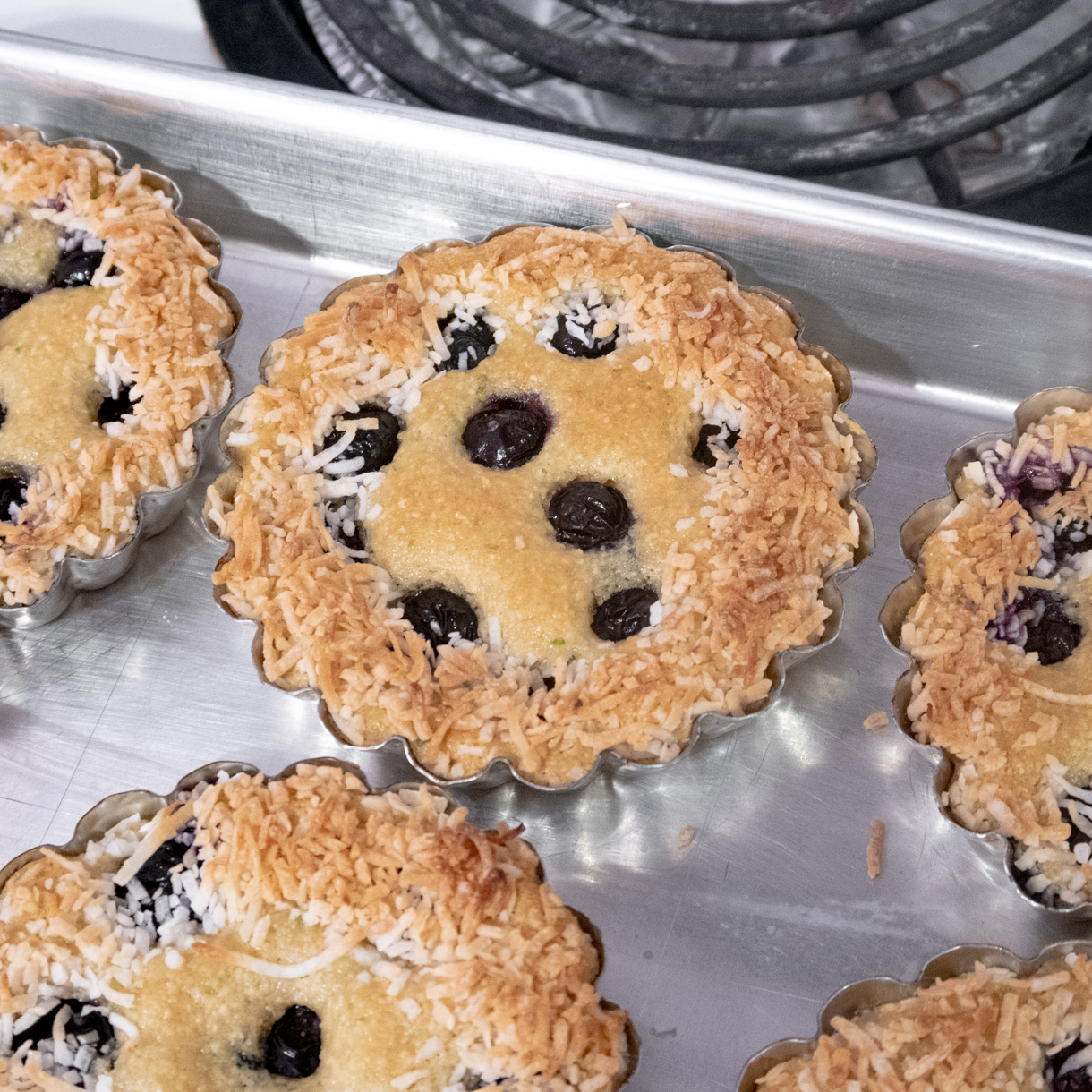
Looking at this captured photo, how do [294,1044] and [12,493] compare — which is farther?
[12,493]

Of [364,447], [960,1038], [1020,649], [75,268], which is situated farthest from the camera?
[75,268]

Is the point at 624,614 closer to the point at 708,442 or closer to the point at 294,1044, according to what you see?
the point at 708,442

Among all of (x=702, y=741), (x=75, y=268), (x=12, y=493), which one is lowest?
(x=702, y=741)

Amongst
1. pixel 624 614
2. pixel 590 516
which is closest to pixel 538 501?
pixel 590 516

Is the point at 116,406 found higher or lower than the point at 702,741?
higher

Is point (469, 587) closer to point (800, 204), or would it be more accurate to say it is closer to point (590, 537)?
point (590, 537)

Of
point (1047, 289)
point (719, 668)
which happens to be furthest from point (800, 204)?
point (719, 668)

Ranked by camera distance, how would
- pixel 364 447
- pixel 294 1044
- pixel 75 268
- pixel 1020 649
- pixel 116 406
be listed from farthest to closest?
1. pixel 75 268
2. pixel 116 406
3. pixel 364 447
4. pixel 1020 649
5. pixel 294 1044
